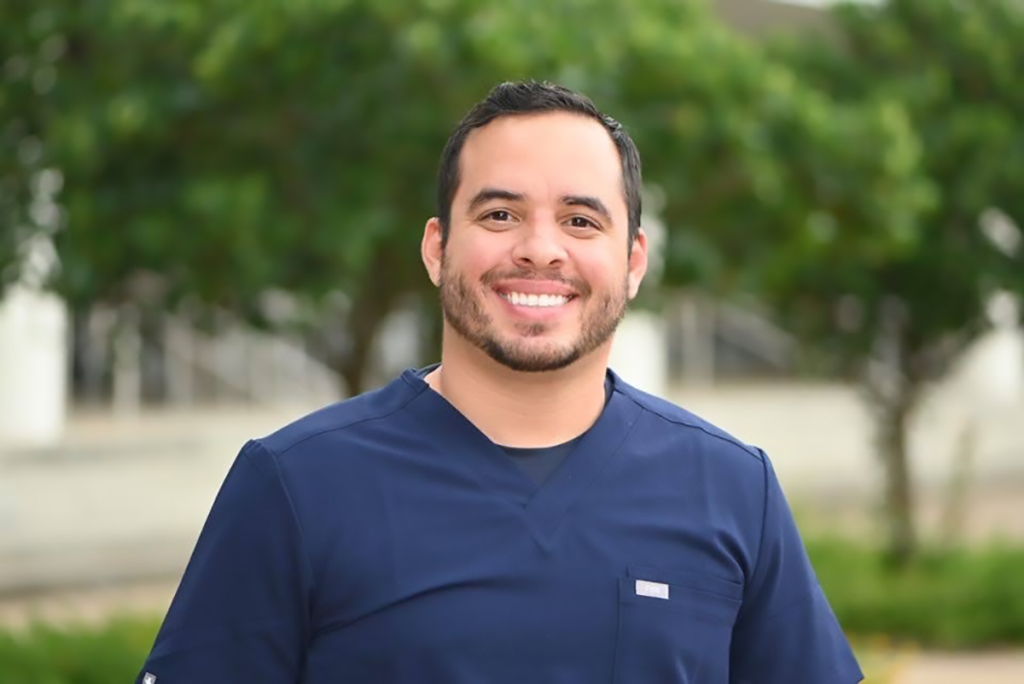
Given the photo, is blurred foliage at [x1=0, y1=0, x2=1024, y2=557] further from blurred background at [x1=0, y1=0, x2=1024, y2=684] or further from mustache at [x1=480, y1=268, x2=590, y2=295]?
mustache at [x1=480, y1=268, x2=590, y2=295]

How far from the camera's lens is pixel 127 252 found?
642cm

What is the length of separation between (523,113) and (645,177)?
167 inches

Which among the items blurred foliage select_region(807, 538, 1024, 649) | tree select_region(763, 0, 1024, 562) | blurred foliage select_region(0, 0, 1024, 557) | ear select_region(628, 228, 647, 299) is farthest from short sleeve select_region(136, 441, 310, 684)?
blurred foliage select_region(807, 538, 1024, 649)

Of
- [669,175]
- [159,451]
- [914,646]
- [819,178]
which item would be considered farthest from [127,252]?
[159,451]

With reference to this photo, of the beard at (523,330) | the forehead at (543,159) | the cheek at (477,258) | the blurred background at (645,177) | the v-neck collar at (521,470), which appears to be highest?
the blurred background at (645,177)

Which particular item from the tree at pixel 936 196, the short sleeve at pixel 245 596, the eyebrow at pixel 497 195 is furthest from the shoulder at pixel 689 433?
the tree at pixel 936 196

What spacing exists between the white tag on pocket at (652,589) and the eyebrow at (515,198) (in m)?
0.49

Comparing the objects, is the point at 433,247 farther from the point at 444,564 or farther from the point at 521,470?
the point at 444,564

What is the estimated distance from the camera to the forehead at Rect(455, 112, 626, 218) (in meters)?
2.34

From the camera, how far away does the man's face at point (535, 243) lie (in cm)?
234

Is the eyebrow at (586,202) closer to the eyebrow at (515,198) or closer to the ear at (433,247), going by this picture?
the eyebrow at (515,198)

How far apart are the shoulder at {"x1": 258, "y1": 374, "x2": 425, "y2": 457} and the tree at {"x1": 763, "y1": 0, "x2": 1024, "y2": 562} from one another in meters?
7.00

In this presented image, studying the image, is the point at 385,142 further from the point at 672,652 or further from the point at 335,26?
the point at 672,652

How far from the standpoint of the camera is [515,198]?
2340mm
